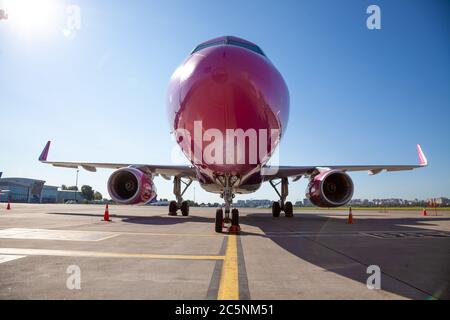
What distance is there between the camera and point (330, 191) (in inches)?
508

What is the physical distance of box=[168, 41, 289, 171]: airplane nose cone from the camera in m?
5.86

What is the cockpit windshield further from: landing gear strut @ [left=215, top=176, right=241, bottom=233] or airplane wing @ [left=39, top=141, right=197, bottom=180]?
airplane wing @ [left=39, top=141, right=197, bottom=180]

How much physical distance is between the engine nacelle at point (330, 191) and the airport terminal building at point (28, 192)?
68838 mm

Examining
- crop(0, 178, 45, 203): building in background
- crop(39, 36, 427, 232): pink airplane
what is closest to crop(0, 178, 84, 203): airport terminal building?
crop(0, 178, 45, 203): building in background

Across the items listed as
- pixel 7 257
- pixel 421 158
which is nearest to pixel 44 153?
pixel 7 257

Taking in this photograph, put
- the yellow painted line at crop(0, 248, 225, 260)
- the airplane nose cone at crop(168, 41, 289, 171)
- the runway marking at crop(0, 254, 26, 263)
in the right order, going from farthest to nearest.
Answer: the airplane nose cone at crop(168, 41, 289, 171) → the yellow painted line at crop(0, 248, 225, 260) → the runway marking at crop(0, 254, 26, 263)

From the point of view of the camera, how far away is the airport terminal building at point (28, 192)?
7050 cm

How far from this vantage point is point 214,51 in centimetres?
607

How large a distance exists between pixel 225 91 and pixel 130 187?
8722 millimetres

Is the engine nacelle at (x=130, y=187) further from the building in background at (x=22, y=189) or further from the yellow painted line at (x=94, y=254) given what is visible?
the building in background at (x=22, y=189)

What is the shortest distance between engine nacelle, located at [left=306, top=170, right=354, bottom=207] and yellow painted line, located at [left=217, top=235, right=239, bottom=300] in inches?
297

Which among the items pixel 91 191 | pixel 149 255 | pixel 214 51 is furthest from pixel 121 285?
pixel 91 191

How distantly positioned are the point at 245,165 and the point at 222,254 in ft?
9.98
